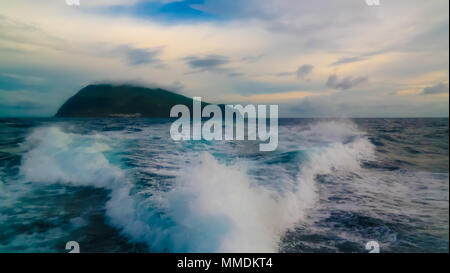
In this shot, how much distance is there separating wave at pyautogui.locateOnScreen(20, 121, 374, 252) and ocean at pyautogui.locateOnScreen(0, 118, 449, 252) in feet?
0.08

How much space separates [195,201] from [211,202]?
0.34 metres

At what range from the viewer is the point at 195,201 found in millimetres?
4512

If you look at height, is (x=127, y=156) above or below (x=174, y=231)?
above

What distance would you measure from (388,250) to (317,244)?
119cm

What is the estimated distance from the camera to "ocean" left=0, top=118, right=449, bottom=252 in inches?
154

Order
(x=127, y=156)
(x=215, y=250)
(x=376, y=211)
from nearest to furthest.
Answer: (x=215, y=250) → (x=376, y=211) → (x=127, y=156)

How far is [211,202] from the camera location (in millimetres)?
4422

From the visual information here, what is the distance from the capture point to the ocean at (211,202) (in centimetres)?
391

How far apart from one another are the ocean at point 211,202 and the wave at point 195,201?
0.08 feet

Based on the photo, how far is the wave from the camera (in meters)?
3.84

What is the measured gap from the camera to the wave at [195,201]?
3.84m
